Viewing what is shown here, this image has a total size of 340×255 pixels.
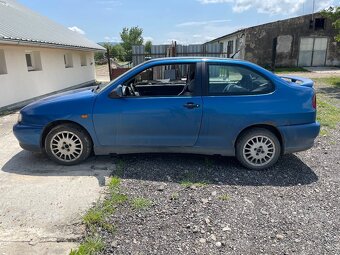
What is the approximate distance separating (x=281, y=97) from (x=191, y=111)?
1294mm

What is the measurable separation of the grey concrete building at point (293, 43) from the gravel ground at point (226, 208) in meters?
22.0

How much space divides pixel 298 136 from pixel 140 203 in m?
2.46

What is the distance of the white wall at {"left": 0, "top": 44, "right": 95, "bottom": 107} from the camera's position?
9.33 m

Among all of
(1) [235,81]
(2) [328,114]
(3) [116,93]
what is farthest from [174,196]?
(2) [328,114]

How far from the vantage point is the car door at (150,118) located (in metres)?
3.97

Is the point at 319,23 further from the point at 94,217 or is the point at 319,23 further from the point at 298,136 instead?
the point at 94,217

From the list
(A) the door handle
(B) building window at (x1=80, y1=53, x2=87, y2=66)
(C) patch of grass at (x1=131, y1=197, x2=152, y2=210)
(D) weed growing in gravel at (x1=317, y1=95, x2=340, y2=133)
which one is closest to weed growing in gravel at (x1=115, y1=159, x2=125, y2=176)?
(C) patch of grass at (x1=131, y1=197, x2=152, y2=210)

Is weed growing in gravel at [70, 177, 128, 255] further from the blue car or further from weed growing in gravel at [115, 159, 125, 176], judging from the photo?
the blue car

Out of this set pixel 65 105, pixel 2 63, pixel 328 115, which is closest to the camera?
pixel 65 105

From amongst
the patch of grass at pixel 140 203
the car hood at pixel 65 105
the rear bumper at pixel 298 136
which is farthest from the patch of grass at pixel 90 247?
the rear bumper at pixel 298 136

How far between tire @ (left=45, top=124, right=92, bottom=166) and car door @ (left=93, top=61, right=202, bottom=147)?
28 cm

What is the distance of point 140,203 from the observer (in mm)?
3215

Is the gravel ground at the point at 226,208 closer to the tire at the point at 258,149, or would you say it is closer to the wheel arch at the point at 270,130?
the tire at the point at 258,149

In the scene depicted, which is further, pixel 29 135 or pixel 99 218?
pixel 29 135
